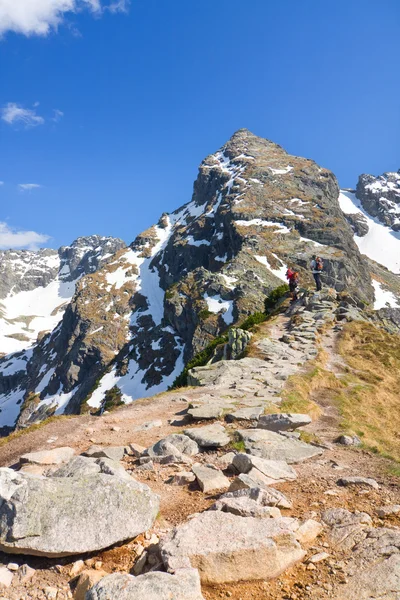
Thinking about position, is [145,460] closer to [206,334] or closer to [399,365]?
[399,365]

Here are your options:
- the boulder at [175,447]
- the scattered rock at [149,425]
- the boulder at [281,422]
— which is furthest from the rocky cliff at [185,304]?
the boulder at [175,447]

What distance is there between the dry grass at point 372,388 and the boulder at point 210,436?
15.0 feet

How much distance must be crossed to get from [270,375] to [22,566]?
54.1 ft

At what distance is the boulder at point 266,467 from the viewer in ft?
29.5

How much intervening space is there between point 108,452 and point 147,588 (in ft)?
20.6

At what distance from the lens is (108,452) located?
10.4 meters

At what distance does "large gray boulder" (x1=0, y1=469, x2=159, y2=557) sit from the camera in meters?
5.39

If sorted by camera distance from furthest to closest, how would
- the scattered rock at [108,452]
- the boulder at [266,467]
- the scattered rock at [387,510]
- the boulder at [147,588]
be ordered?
1. the scattered rock at [108,452]
2. the boulder at [266,467]
3. the scattered rock at [387,510]
4. the boulder at [147,588]

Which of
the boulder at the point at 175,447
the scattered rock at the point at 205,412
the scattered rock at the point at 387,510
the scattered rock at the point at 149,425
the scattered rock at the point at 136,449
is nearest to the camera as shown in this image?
the scattered rock at the point at 387,510

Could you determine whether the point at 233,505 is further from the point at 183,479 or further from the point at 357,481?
the point at 357,481

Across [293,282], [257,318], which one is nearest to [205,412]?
[257,318]

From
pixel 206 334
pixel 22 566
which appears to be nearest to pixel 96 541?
pixel 22 566

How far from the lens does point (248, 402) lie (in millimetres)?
15680

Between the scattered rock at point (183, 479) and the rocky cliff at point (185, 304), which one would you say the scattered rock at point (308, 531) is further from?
the rocky cliff at point (185, 304)
